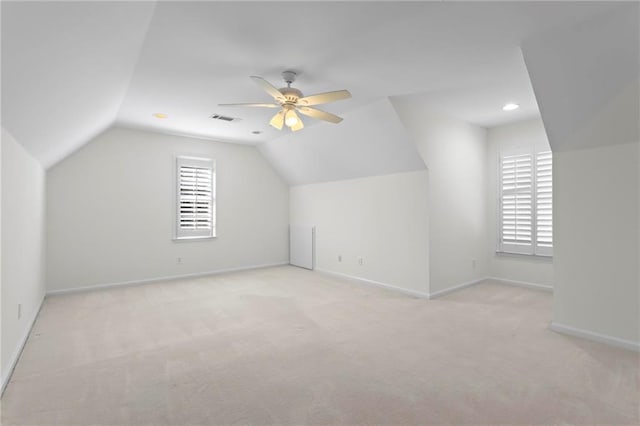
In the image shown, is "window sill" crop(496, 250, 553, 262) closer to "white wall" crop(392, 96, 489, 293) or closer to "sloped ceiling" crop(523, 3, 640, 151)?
"white wall" crop(392, 96, 489, 293)

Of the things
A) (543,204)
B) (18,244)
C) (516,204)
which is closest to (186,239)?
(18,244)

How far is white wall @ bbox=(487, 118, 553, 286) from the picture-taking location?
4891 millimetres

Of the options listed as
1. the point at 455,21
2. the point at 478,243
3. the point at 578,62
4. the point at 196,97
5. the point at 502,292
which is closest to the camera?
the point at 455,21

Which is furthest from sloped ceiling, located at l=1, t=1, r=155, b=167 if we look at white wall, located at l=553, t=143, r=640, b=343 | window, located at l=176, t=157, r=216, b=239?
white wall, located at l=553, t=143, r=640, b=343

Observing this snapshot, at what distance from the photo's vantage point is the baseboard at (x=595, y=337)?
2835 millimetres

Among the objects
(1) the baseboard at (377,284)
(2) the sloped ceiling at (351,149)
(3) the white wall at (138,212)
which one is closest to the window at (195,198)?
(3) the white wall at (138,212)

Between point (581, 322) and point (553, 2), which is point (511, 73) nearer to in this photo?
point (553, 2)

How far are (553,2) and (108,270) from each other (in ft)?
19.8

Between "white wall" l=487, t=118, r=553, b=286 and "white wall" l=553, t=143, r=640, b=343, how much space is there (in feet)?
6.12

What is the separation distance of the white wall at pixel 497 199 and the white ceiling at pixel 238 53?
1324 mm

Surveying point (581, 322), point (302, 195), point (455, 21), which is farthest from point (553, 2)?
point (302, 195)

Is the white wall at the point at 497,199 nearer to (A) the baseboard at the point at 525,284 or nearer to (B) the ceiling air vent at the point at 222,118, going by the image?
(A) the baseboard at the point at 525,284

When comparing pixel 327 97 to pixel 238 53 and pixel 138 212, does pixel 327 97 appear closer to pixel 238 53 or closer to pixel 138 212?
pixel 238 53

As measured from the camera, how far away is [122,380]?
2.35 m
